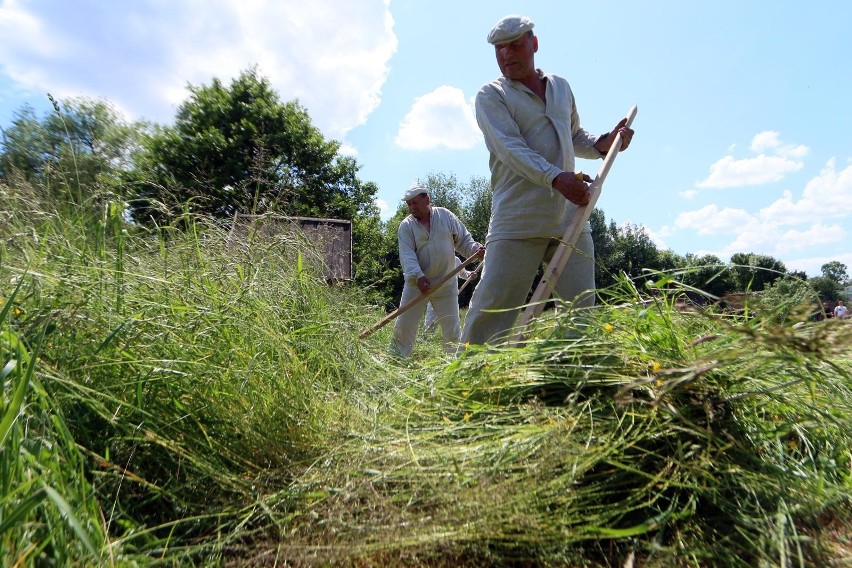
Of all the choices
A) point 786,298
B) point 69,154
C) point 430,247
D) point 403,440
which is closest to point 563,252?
point 786,298

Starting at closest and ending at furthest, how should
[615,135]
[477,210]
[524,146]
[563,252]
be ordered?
1. [563,252]
2. [524,146]
3. [615,135]
4. [477,210]

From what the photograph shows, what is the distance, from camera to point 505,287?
3.11m

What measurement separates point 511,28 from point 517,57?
0.15m

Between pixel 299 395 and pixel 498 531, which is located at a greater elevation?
pixel 299 395

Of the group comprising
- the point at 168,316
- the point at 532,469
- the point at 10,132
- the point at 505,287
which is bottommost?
the point at 532,469

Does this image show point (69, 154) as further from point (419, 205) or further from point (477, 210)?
point (477, 210)

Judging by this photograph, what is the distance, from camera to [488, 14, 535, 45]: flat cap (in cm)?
303

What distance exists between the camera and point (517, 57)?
3121 millimetres

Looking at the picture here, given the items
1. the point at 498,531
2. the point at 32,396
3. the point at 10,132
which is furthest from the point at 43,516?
the point at 10,132

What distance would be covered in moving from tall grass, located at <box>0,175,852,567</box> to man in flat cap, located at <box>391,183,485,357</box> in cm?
341

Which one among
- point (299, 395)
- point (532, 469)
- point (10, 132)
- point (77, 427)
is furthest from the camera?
point (10, 132)

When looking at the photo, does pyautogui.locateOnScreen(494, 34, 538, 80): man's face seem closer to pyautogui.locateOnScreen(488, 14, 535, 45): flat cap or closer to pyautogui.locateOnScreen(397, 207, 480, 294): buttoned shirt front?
pyautogui.locateOnScreen(488, 14, 535, 45): flat cap

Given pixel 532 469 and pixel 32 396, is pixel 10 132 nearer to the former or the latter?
pixel 32 396

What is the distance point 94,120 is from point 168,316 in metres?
1.78
